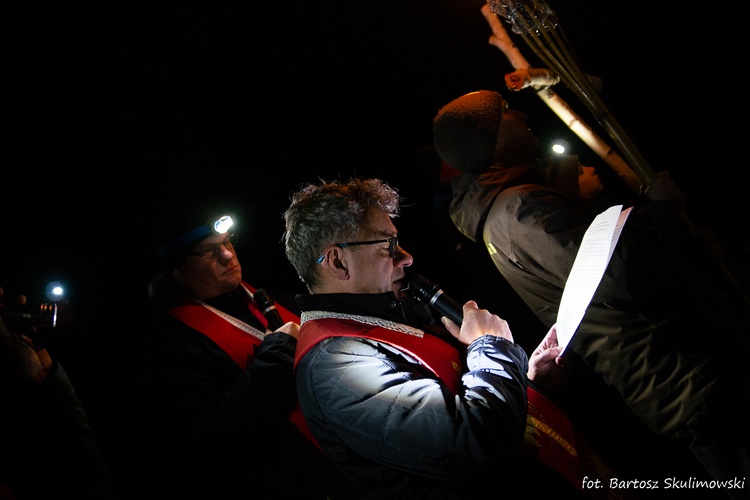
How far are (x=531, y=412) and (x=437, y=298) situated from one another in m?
0.71

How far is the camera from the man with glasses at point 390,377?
138cm

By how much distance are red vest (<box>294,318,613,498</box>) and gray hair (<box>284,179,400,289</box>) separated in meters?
0.42

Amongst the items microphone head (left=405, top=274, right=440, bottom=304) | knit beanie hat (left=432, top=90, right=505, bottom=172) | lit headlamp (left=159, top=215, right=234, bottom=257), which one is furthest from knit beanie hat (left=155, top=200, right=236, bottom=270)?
knit beanie hat (left=432, top=90, right=505, bottom=172)

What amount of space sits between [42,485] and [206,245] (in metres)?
2.01

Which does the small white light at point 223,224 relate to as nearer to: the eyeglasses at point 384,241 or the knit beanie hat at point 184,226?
the knit beanie hat at point 184,226

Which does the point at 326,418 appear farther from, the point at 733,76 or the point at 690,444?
the point at 733,76

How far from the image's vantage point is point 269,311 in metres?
3.09

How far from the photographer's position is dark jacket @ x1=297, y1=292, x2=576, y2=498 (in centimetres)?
136

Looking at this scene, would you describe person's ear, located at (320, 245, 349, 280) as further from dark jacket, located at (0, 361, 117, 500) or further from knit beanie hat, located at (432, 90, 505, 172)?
dark jacket, located at (0, 361, 117, 500)

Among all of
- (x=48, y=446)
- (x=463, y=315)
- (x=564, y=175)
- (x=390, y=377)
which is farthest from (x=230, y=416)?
(x=564, y=175)

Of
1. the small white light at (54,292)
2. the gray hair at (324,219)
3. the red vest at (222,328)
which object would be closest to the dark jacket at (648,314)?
the gray hair at (324,219)

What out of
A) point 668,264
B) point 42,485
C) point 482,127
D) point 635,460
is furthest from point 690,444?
point 42,485

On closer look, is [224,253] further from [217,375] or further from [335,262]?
[335,262]

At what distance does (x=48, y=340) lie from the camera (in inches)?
146
